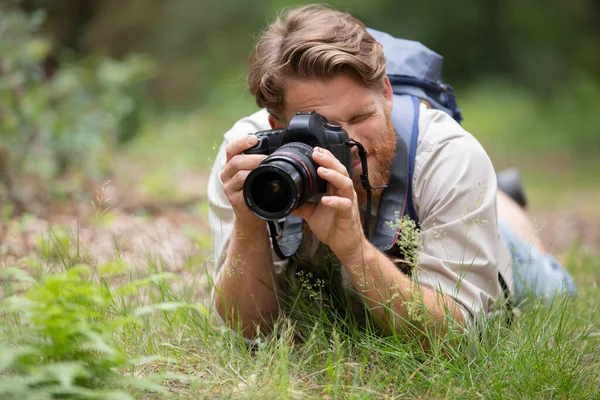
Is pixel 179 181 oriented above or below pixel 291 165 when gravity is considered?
below

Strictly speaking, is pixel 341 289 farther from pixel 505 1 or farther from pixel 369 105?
pixel 505 1

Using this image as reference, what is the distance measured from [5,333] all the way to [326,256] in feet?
3.50

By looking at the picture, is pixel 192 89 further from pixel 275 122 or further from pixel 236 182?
pixel 236 182

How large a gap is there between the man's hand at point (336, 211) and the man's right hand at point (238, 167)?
19 cm

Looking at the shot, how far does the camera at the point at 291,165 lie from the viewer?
1.94 metres

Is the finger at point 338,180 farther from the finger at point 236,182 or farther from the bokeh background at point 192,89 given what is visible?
the bokeh background at point 192,89

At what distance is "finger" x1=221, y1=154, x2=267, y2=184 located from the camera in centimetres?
209

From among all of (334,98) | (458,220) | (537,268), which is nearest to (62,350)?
Result: (334,98)

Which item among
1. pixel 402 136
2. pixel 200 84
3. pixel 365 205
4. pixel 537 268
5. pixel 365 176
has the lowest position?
pixel 537 268

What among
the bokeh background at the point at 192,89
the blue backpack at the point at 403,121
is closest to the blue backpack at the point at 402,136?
the blue backpack at the point at 403,121

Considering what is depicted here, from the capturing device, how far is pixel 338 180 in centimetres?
199

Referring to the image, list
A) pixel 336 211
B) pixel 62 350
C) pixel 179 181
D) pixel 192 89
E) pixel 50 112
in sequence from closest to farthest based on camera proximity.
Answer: pixel 62 350 → pixel 336 211 → pixel 50 112 → pixel 179 181 → pixel 192 89

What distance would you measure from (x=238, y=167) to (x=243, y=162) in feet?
0.09

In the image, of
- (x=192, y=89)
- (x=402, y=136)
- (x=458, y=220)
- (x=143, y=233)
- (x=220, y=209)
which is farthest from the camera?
(x=192, y=89)
